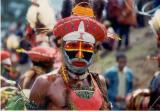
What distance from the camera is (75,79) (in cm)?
636

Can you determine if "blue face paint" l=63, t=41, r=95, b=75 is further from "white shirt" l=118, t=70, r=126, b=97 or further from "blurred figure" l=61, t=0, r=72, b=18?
"white shirt" l=118, t=70, r=126, b=97

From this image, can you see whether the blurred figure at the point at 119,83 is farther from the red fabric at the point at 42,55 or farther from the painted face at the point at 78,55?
the painted face at the point at 78,55

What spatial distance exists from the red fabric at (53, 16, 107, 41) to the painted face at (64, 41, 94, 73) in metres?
0.11

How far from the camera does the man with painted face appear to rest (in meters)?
6.25

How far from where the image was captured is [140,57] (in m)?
15.9

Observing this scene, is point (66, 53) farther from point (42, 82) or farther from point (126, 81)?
point (126, 81)

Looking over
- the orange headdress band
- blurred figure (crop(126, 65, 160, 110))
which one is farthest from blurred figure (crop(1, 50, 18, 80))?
the orange headdress band

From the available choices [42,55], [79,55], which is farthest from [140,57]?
[79,55]

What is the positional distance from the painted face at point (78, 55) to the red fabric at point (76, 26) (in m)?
0.11

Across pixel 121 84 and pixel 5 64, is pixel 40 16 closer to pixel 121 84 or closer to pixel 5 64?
pixel 5 64

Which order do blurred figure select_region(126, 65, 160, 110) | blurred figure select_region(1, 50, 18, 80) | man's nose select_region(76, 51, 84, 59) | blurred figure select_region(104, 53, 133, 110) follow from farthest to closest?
blurred figure select_region(104, 53, 133, 110), blurred figure select_region(1, 50, 18, 80), blurred figure select_region(126, 65, 160, 110), man's nose select_region(76, 51, 84, 59)

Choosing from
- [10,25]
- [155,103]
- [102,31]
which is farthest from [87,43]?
[10,25]

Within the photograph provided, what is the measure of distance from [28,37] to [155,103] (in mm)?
4446

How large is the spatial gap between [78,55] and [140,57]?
978 centimetres
